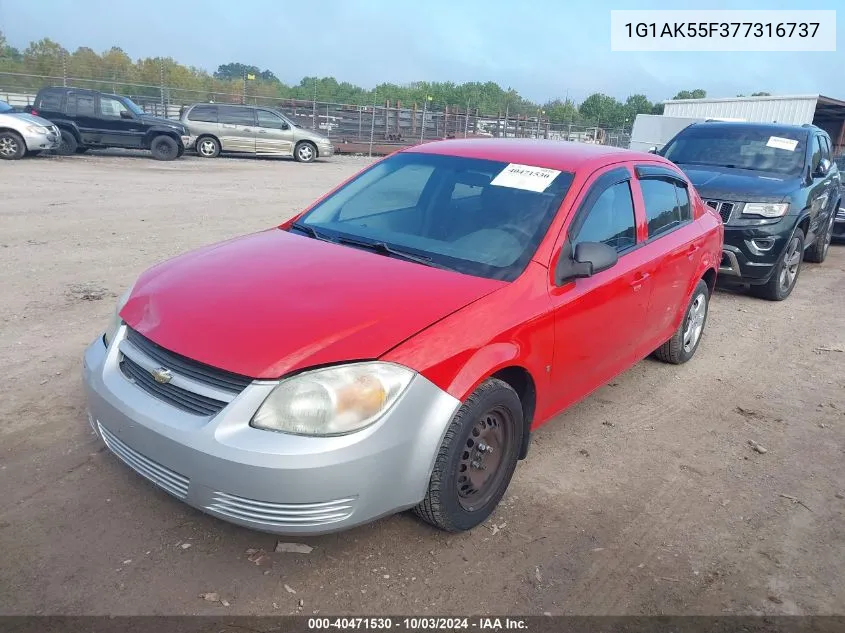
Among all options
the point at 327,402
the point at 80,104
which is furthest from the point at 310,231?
the point at 80,104

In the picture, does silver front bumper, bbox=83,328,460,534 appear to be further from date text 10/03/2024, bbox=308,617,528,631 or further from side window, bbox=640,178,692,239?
side window, bbox=640,178,692,239

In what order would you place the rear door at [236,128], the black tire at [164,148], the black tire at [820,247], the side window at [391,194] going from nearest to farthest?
the side window at [391,194] < the black tire at [820,247] < the black tire at [164,148] < the rear door at [236,128]

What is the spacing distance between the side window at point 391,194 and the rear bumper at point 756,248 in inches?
175

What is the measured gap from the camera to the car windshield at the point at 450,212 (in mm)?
3500

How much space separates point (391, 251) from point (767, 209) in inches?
214

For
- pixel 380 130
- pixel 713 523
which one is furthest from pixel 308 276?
pixel 380 130

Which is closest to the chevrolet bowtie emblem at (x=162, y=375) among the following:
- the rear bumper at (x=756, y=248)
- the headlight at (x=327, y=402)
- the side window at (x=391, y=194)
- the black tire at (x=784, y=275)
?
the headlight at (x=327, y=402)

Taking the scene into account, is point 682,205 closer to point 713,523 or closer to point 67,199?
point 713,523

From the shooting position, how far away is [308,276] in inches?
127

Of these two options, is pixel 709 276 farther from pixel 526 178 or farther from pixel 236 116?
pixel 236 116

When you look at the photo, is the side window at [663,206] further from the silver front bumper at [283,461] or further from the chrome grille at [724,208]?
the chrome grille at [724,208]

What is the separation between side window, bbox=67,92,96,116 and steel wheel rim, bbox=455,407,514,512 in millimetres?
19128

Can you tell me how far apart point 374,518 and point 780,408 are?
3432mm

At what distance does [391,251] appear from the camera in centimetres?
358
